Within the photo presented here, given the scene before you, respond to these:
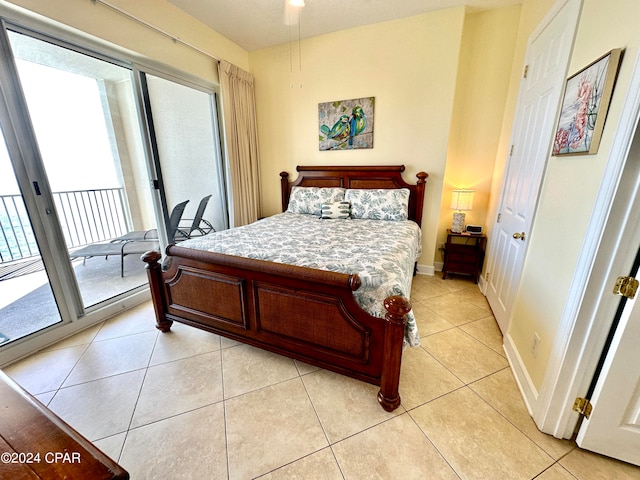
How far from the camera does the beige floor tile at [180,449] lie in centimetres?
117

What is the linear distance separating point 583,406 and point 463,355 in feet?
2.31

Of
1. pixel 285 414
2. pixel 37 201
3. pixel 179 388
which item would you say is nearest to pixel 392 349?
pixel 285 414

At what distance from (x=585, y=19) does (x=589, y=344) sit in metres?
1.67

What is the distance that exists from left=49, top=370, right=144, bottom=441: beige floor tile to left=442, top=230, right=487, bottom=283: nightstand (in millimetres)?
3153

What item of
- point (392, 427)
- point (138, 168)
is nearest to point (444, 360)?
point (392, 427)

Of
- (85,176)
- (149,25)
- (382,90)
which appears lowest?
(85,176)

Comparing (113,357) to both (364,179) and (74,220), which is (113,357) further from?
(364,179)

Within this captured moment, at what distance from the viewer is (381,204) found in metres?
2.96

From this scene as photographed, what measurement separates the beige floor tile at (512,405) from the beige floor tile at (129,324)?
2.54m

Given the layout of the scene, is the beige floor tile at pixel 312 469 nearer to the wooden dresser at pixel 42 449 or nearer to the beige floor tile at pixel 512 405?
the wooden dresser at pixel 42 449

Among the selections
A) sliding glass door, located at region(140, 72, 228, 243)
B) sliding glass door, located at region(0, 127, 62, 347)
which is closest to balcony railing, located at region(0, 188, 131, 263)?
sliding glass door, located at region(0, 127, 62, 347)

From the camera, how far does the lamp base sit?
3025 millimetres

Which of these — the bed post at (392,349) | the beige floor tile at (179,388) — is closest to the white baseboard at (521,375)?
the bed post at (392,349)

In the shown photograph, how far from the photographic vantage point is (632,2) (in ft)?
3.37
